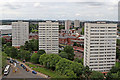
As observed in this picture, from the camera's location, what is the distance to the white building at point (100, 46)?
9.57 metres

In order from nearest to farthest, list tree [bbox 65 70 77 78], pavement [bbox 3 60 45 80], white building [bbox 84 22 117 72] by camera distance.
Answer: tree [bbox 65 70 77 78]
pavement [bbox 3 60 45 80]
white building [bbox 84 22 117 72]

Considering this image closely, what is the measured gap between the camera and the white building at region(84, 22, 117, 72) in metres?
9.57

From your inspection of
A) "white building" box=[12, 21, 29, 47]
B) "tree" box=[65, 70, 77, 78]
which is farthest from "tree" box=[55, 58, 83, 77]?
"white building" box=[12, 21, 29, 47]

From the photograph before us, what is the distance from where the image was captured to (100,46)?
962 cm

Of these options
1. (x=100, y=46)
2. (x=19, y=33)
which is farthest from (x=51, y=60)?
(x=19, y=33)

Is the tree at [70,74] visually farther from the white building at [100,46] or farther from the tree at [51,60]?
the white building at [100,46]

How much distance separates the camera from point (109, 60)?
31.8 feet

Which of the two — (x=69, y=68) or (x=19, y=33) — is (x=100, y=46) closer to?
(x=69, y=68)

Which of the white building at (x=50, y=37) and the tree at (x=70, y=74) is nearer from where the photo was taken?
the tree at (x=70, y=74)

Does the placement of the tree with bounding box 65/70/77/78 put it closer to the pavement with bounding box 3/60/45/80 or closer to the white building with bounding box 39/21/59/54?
the pavement with bounding box 3/60/45/80

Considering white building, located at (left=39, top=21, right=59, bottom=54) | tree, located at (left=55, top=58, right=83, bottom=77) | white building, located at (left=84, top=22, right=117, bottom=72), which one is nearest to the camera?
tree, located at (left=55, top=58, right=83, bottom=77)

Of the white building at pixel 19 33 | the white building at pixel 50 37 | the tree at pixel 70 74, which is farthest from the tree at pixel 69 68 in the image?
the white building at pixel 19 33

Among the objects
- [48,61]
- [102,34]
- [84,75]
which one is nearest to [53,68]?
[48,61]

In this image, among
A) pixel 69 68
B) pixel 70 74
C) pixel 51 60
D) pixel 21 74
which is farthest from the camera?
pixel 51 60
